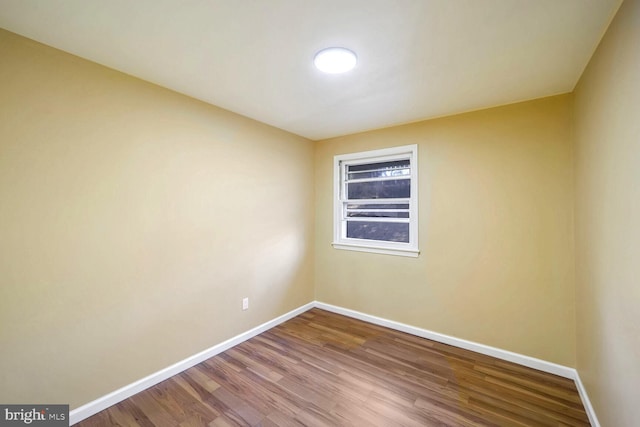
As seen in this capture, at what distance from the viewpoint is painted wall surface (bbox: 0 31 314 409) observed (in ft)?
4.87

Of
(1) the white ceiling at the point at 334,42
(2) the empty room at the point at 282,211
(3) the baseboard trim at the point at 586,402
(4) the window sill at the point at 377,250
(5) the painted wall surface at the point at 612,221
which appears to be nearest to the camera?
(5) the painted wall surface at the point at 612,221

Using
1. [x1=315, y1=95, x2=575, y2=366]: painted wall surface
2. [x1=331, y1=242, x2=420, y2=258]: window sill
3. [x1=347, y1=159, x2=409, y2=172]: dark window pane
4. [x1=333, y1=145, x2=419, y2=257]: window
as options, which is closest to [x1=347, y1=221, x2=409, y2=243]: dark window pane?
[x1=333, y1=145, x2=419, y2=257]: window

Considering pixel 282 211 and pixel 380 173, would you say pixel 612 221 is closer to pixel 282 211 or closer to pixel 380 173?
pixel 380 173

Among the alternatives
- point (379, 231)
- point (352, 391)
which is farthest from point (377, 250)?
point (352, 391)

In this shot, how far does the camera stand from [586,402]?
1.77 meters

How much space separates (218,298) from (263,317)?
2.26 ft

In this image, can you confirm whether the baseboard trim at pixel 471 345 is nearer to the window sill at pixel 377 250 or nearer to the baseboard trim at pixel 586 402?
the baseboard trim at pixel 586 402

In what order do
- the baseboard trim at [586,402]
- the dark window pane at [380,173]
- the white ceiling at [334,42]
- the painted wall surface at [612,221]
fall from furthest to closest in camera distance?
the dark window pane at [380,173] < the baseboard trim at [586,402] < the white ceiling at [334,42] < the painted wall surface at [612,221]

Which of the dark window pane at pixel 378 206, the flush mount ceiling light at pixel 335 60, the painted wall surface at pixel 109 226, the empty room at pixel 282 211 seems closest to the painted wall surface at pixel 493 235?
the empty room at pixel 282 211

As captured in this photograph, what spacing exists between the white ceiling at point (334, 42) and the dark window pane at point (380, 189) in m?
1.05

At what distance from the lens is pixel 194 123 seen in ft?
7.50

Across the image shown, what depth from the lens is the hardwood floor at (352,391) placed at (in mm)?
1703

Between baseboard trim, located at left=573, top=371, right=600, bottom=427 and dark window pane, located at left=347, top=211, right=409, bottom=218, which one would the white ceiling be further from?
baseboard trim, located at left=573, top=371, right=600, bottom=427

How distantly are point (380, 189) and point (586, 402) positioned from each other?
8.08 feet
